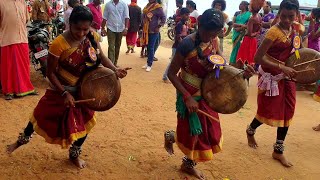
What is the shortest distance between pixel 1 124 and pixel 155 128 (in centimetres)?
217

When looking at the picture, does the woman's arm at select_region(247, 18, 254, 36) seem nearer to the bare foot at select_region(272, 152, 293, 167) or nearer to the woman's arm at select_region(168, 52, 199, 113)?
the bare foot at select_region(272, 152, 293, 167)

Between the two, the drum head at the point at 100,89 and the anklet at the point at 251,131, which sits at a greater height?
the drum head at the point at 100,89

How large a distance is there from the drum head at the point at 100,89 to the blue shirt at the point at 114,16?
17.6 ft

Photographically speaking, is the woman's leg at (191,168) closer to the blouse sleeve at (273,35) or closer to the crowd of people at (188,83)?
the crowd of people at (188,83)

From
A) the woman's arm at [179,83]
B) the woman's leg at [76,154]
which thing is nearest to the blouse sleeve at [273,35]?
the woman's arm at [179,83]

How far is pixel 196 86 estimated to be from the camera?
3211 millimetres

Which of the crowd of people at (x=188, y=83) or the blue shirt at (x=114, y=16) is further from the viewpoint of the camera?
the blue shirt at (x=114, y=16)

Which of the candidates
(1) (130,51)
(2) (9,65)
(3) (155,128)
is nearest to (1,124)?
(2) (9,65)

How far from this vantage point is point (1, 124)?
15.5 ft

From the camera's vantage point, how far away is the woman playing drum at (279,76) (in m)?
3.67

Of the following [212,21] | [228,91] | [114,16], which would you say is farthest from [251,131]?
[114,16]

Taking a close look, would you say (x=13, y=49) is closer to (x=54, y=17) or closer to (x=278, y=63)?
(x=278, y=63)

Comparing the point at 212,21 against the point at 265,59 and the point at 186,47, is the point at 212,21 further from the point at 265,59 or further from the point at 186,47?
the point at 265,59

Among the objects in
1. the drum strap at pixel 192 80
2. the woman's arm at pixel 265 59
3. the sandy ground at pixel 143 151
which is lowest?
the sandy ground at pixel 143 151
